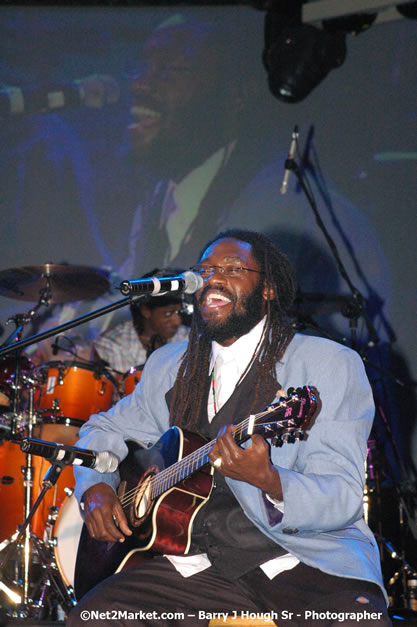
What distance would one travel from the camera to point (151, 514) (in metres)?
2.78

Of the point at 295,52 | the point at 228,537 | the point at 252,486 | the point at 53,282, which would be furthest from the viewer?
the point at 295,52

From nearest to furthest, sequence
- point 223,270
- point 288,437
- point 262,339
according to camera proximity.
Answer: point 288,437 < point 262,339 < point 223,270

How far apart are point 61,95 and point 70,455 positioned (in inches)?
226

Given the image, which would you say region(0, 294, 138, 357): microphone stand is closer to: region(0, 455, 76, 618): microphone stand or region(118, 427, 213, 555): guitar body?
region(118, 427, 213, 555): guitar body

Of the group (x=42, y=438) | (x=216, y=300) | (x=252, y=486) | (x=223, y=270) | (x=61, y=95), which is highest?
(x=61, y=95)

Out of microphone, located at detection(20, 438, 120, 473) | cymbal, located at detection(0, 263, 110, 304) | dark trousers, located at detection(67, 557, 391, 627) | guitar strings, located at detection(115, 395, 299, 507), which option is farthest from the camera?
cymbal, located at detection(0, 263, 110, 304)

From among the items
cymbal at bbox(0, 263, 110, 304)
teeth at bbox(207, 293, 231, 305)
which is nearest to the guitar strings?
teeth at bbox(207, 293, 231, 305)

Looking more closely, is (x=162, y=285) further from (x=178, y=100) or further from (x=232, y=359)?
(x=178, y=100)

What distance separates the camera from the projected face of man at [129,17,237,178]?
7.61m

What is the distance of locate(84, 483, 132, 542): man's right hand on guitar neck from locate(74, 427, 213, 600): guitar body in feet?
0.12

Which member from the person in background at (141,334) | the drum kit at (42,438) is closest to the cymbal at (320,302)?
the drum kit at (42,438)

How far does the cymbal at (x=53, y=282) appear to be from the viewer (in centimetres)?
578

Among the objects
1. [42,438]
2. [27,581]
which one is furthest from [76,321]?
[42,438]

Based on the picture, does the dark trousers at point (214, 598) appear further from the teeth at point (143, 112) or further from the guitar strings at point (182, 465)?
the teeth at point (143, 112)
